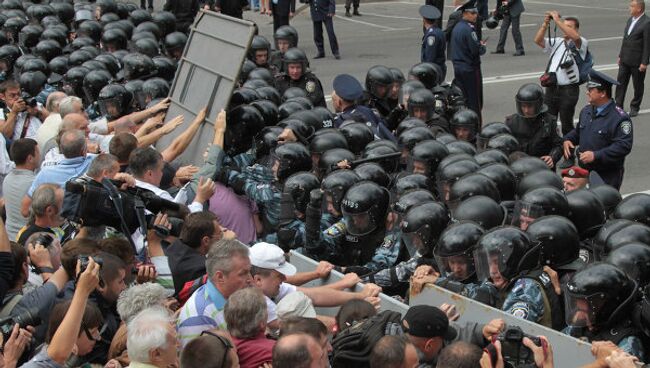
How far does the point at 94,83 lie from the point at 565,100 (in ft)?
18.8

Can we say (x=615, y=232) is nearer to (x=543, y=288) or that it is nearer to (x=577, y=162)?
(x=543, y=288)

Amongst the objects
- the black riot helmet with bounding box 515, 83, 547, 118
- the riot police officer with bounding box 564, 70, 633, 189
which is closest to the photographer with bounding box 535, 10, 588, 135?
the black riot helmet with bounding box 515, 83, 547, 118

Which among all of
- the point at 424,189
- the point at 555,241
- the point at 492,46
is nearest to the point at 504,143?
the point at 424,189

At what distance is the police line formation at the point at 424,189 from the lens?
21.7 feet

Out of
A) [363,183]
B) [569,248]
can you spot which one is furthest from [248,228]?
[569,248]

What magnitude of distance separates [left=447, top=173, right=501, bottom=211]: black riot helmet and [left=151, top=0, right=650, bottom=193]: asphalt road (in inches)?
179

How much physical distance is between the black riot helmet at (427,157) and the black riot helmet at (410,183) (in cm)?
43

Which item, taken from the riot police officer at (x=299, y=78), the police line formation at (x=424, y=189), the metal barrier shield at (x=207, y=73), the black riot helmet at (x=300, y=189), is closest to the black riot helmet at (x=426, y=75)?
the police line formation at (x=424, y=189)

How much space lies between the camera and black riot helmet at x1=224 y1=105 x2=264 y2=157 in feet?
30.7

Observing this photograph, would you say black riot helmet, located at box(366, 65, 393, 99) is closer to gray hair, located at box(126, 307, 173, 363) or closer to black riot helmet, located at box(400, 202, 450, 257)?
black riot helmet, located at box(400, 202, 450, 257)

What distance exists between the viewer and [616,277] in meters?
6.14

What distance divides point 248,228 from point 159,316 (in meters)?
3.54

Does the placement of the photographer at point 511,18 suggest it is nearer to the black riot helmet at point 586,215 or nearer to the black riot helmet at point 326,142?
the black riot helmet at point 326,142

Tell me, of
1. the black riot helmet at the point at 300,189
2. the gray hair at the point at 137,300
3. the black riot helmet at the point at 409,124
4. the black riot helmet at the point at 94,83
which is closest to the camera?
the gray hair at the point at 137,300
